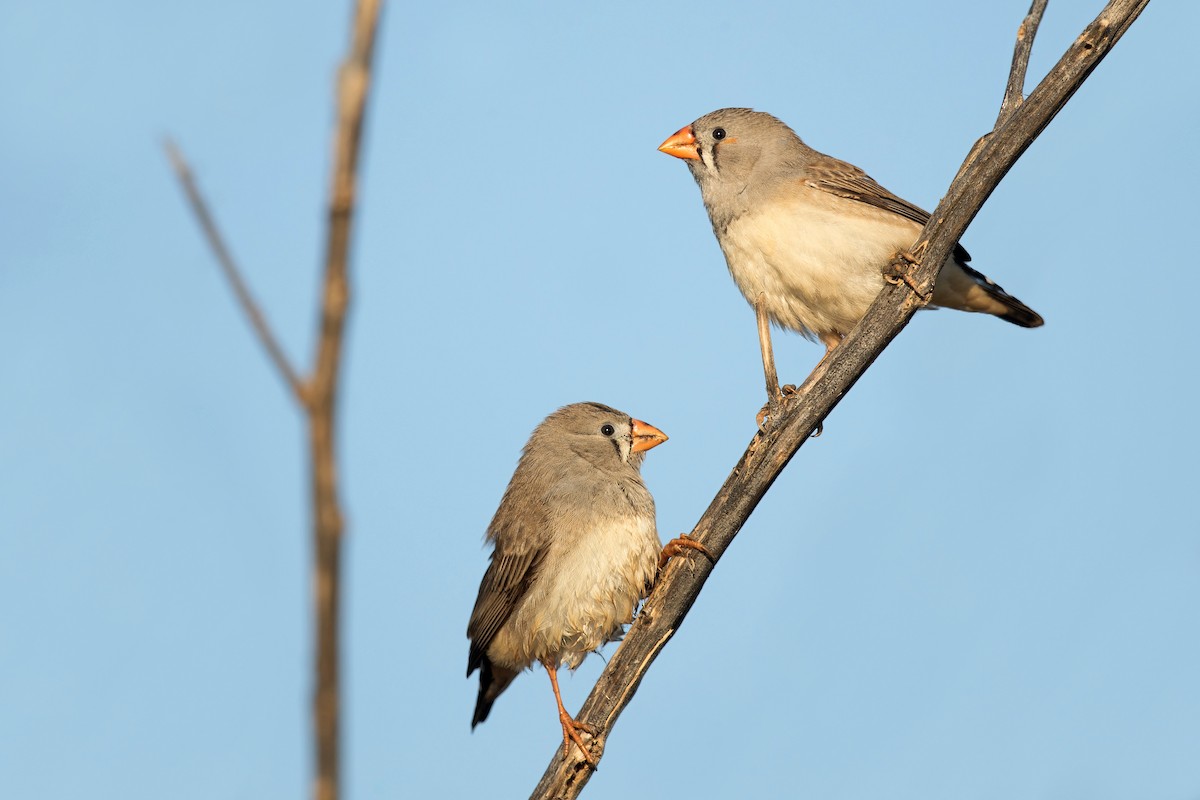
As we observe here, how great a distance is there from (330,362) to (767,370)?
513cm

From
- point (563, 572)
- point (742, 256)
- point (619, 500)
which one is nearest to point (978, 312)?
point (742, 256)

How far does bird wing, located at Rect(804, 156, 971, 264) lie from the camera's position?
691 cm

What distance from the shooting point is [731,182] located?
726cm

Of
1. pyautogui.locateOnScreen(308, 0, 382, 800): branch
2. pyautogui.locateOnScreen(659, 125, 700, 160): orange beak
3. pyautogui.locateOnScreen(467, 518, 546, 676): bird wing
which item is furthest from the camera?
pyautogui.locateOnScreen(659, 125, 700, 160): orange beak

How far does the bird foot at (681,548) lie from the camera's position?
18.6 feet

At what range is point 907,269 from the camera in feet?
17.6

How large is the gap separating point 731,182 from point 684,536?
2482 mm

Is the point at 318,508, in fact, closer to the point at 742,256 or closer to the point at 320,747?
the point at 320,747

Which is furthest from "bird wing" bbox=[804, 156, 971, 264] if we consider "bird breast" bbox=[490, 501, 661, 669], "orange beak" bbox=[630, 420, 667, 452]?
"bird breast" bbox=[490, 501, 661, 669]

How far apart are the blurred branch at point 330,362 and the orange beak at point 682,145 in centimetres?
655

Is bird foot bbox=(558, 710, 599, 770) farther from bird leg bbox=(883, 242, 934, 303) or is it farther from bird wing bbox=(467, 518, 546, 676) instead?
bird leg bbox=(883, 242, 934, 303)

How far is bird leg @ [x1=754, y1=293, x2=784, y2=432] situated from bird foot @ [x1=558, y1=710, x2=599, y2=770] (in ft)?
5.34

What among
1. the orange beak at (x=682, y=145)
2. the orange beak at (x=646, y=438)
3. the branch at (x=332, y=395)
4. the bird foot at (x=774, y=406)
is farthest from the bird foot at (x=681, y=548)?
the branch at (x=332, y=395)

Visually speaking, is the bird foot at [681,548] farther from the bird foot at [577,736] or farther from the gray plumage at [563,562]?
the bird foot at [577,736]
